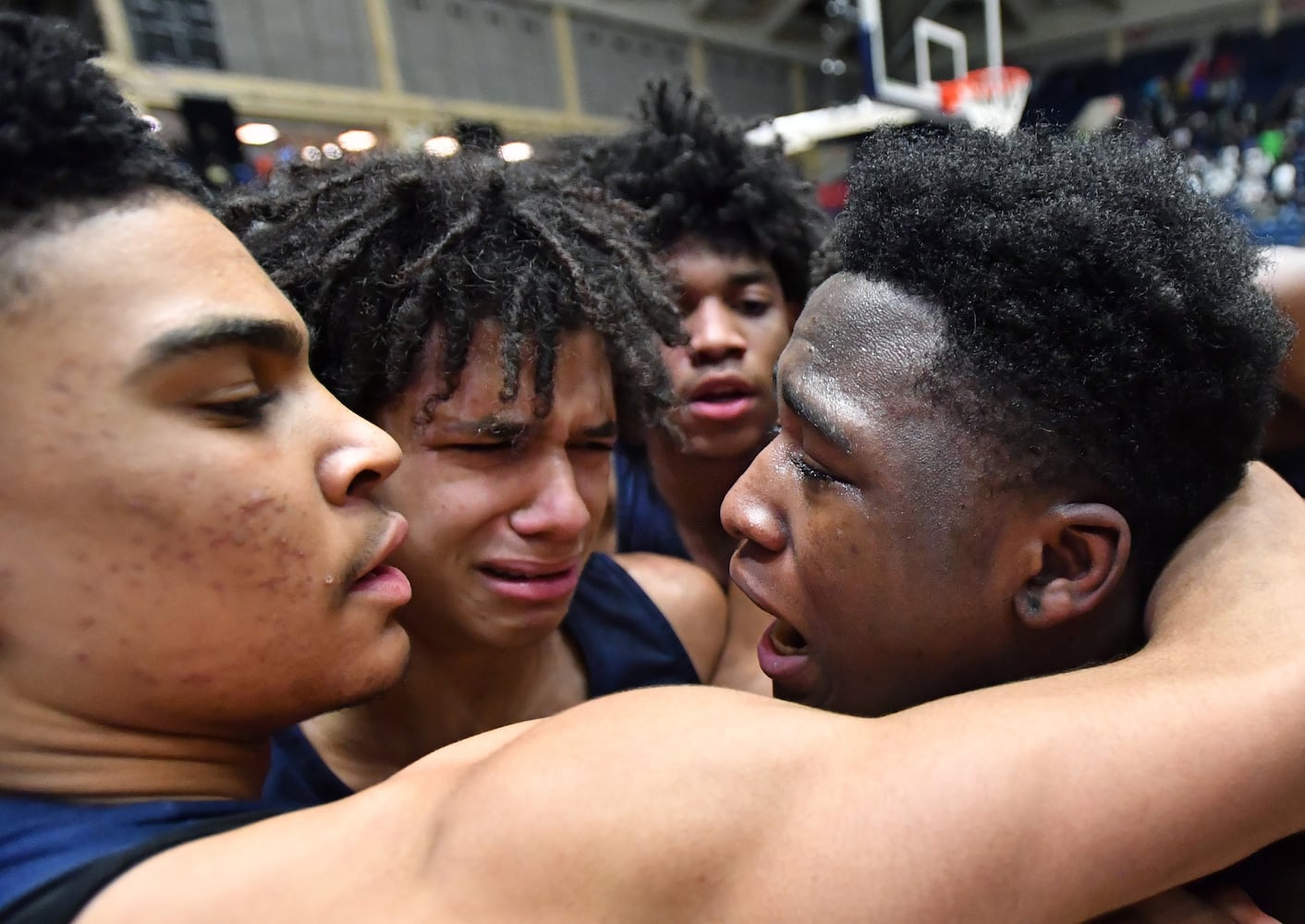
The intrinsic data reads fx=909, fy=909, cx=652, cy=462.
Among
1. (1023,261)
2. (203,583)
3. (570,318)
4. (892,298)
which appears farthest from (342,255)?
(1023,261)

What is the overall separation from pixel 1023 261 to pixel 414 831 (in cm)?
104

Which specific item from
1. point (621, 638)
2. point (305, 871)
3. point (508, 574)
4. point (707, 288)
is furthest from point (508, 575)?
point (707, 288)

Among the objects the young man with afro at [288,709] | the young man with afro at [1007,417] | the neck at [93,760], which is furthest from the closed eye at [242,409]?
the young man with afro at [1007,417]

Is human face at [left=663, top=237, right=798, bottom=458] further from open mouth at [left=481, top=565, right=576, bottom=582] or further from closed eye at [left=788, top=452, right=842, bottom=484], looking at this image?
closed eye at [left=788, top=452, right=842, bottom=484]

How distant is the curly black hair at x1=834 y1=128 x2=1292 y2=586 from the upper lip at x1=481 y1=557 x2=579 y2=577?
73 centimetres

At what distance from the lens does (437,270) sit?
5.24 feet

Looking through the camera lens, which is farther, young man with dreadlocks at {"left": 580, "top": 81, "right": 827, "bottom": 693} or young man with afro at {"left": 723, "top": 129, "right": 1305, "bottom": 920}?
young man with dreadlocks at {"left": 580, "top": 81, "right": 827, "bottom": 693}

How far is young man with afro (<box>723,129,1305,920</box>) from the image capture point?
4.03 ft

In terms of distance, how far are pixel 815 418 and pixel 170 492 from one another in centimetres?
83

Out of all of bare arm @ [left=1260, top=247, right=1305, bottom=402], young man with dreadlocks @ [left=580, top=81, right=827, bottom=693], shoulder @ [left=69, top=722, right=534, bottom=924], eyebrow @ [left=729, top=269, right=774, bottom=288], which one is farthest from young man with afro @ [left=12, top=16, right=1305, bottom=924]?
eyebrow @ [left=729, top=269, right=774, bottom=288]

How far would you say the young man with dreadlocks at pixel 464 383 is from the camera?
5.18ft

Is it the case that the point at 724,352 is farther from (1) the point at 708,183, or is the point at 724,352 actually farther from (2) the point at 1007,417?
(2) the point at 1007,417

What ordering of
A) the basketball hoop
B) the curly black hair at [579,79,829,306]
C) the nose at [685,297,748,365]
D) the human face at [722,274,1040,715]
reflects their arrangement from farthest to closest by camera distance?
the basketball hoop, the curly black hair at [579,79,829,306], the nose at [685,297,748,365], the human face at [722,274,1040,715]

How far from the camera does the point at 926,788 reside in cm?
90
